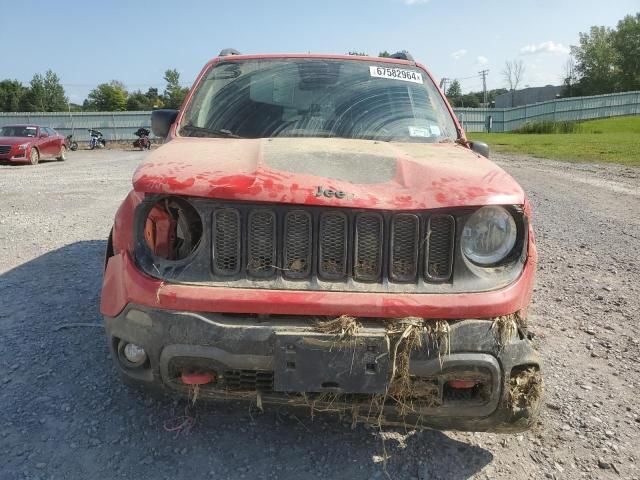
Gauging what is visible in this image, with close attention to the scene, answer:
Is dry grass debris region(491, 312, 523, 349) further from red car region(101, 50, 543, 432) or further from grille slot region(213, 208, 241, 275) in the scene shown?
grille slot region(213, 208, 241, 275)

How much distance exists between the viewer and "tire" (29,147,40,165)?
19531 mm

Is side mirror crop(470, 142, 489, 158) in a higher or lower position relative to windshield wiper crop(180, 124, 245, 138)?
lower

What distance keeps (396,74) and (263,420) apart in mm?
2719

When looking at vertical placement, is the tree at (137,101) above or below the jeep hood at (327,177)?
above

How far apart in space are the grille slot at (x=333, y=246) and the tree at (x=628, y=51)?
81.9m

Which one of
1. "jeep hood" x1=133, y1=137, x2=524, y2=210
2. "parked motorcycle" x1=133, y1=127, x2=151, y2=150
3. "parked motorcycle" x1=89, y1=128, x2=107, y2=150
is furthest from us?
"parked motorcycle" x1=89, y1=128, x2=107, y2=150

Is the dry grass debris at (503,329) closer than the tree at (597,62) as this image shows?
Yes

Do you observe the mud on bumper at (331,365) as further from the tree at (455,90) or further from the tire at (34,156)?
the tree at (455,90)

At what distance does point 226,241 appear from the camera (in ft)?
7.64

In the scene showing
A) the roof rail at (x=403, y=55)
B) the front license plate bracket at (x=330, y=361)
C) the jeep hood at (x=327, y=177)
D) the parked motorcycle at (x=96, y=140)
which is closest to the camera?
the front license plate bracket at (x=330, y=361)

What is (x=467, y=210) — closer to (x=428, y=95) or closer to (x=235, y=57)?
(x=428, y=95)

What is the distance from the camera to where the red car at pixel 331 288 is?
2.18m

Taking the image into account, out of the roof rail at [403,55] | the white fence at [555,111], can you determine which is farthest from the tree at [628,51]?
the roof rail at [403,55]

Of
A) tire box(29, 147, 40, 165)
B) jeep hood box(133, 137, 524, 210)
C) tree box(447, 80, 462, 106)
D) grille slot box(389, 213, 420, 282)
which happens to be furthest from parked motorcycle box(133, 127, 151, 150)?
tree box(447, 80, 462, 106)
